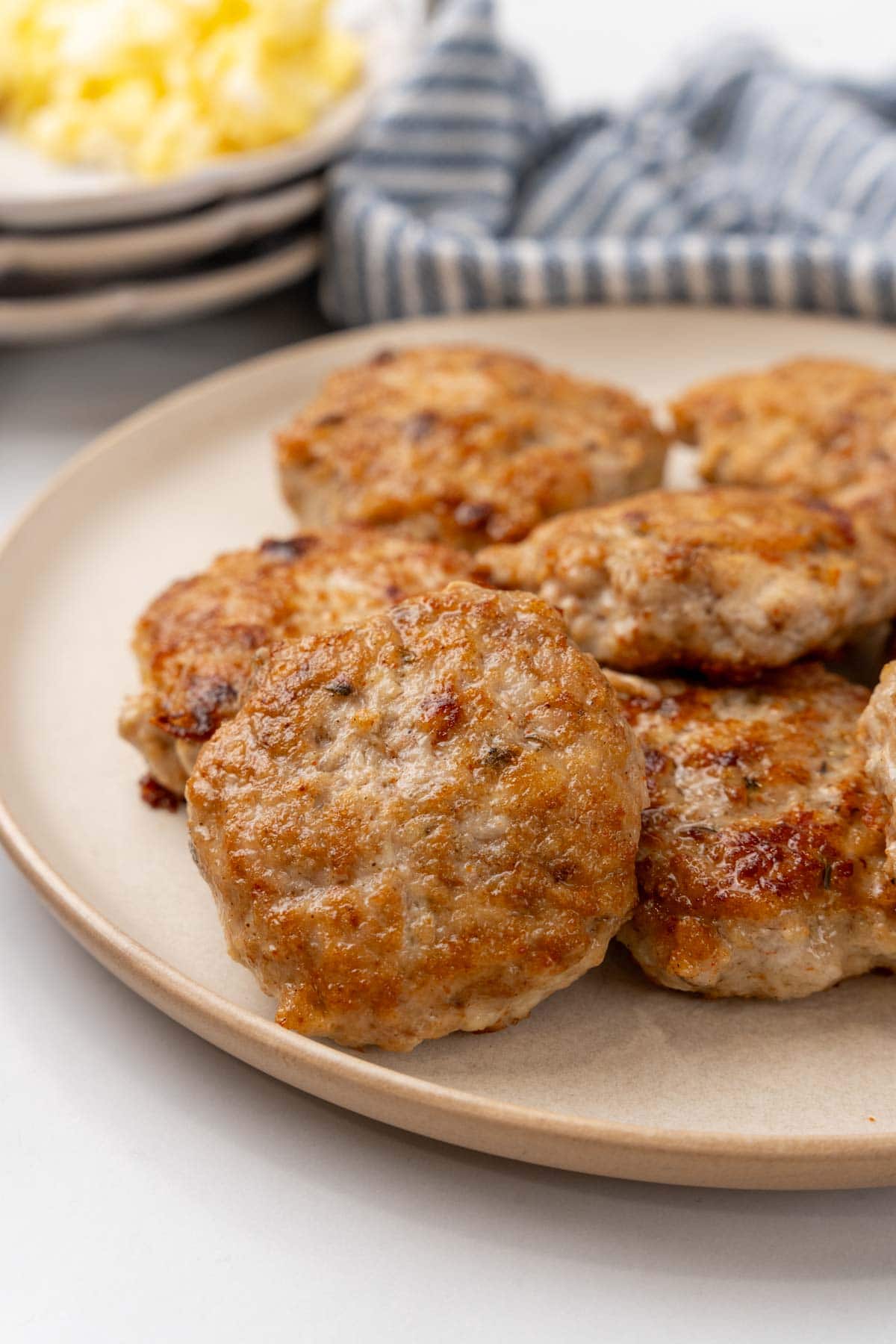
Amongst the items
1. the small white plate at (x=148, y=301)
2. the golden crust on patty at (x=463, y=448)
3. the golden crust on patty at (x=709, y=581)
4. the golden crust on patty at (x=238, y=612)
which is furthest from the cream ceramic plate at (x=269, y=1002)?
the small white plate at (x=148, y=301)

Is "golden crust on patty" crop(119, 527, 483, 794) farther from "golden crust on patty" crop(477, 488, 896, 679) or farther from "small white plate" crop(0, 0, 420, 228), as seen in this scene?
"small white plate" crop(0, 0, 420, 228)

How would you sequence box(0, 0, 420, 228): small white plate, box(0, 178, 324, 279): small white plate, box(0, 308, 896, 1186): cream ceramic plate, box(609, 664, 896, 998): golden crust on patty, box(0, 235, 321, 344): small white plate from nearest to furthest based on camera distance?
box(0, 308, 896, 1186): cream ceramic plate < box(609, 664, 896, 998): golden crust on patty < box(0, 0, 420, 228): small white plate < box(0, 178, 324, 279): small white plate < box(0, 235, 321, 344): small white plate

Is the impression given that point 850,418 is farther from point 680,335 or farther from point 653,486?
point 680,335

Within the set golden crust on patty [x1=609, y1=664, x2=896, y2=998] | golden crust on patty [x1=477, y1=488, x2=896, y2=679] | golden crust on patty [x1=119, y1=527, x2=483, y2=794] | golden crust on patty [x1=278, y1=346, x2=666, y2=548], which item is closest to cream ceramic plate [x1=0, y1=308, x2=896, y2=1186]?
golden crust on patty [x1=609, y1=664, x2=896, y2=998]

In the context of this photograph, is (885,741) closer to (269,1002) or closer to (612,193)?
(269,1002)

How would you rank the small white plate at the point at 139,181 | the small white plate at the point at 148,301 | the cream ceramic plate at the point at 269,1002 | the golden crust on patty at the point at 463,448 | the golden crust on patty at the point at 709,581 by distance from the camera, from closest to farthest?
the cream ceramic plate at the point at 269,1002 → the golden crust on patty at the point at 709,581 → the golden crust on patty at the point at 463,448 → the small white plate at the point at 139,181 → the small white plate at the point at 148,301

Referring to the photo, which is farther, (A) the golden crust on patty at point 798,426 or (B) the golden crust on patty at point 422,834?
(A) the golden crust on patty at point 798,426

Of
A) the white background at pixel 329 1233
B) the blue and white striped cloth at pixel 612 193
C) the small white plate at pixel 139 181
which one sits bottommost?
A: the white background at pixel 329 1233

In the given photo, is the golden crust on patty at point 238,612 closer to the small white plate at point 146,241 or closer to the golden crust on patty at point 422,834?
the golden crust on patty at point 422,834
